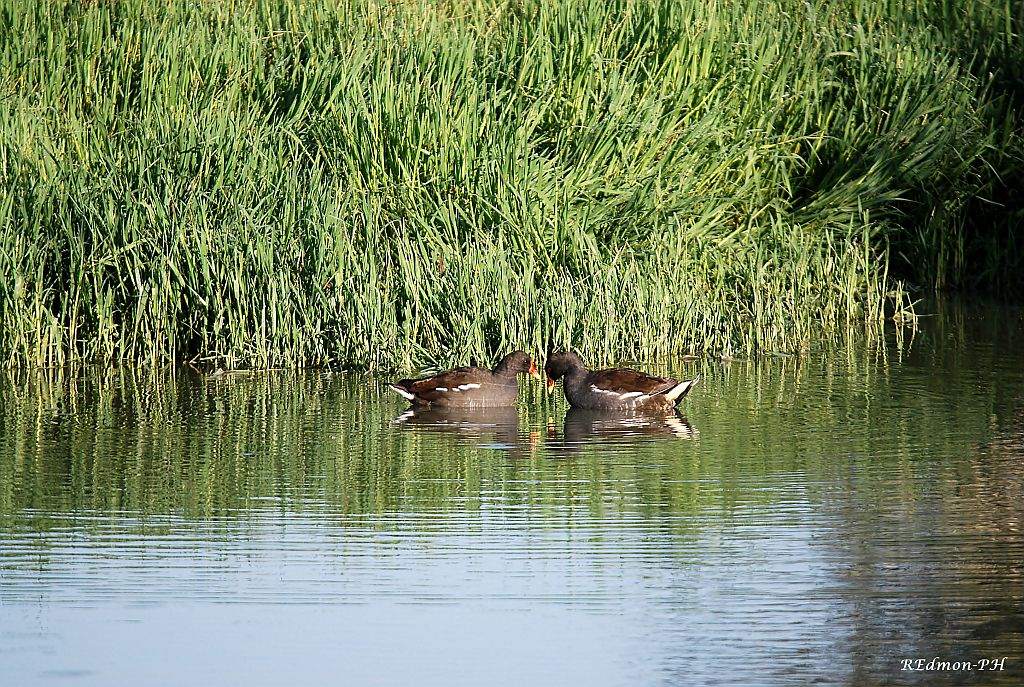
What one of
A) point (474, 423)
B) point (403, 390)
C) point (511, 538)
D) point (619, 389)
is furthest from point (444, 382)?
point (511, 538)

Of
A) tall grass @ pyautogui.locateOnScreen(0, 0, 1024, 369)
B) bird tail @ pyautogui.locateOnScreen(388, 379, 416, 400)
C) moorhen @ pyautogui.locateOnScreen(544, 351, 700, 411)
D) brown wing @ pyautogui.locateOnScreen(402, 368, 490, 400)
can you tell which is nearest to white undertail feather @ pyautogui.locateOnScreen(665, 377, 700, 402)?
moorhen @ pyautogui.locateOnScreen(544, 351, 700, 411)

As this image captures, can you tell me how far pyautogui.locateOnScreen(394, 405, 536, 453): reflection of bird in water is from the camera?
33.6 feet

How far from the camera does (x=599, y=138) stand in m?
13.7

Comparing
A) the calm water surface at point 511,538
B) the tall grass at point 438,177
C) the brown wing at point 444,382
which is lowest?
the calm water surface at point 511,538

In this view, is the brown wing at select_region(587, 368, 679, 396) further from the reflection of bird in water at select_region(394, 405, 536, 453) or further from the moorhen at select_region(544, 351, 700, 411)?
the reflection of bird in water at select_region(394, 405, 536, 453)

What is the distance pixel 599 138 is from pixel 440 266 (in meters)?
1.69

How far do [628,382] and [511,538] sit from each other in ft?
10.9

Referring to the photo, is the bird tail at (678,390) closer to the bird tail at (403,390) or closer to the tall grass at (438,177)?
the bird tail at (403,390)

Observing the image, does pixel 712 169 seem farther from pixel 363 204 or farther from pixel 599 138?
pixel 363 204

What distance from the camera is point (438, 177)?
520 inches

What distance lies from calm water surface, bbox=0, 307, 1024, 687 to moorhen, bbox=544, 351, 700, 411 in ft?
0.53

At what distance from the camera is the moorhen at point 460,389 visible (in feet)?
→ 36.5

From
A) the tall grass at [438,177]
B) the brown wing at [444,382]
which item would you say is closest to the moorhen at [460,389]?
the brown wing at [444,382]

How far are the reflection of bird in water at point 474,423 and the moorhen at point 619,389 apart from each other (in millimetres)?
422
